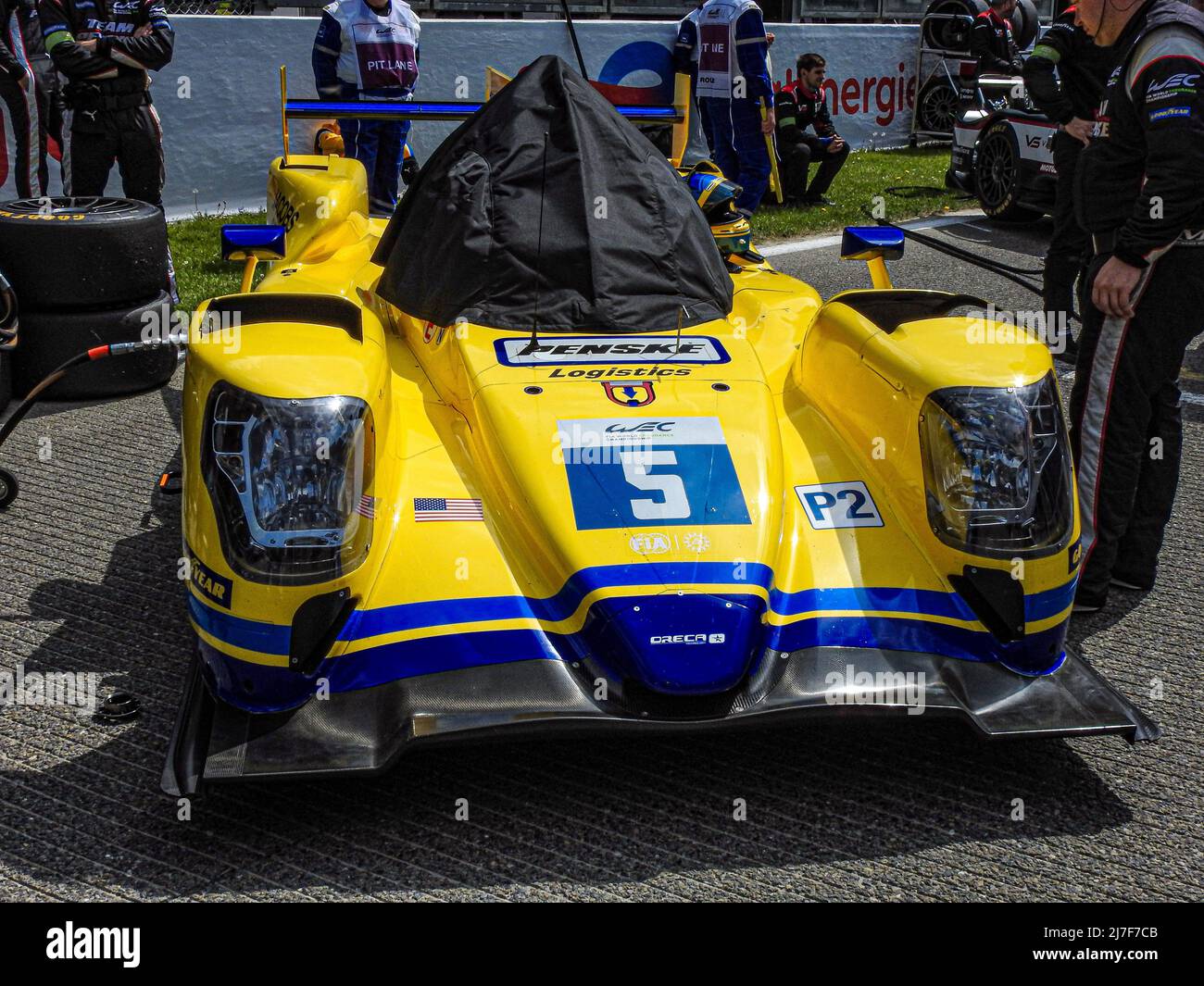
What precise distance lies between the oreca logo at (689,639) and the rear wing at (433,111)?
2596 mm

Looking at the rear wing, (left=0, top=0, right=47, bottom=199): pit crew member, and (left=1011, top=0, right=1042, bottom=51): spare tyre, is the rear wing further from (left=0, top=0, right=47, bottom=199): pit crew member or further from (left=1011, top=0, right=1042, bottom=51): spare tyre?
(left=1011, top=0, right=1042, bottom=51): spare tyre

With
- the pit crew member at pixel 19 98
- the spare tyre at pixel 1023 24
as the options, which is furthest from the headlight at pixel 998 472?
the spare tyre at pixel 1023 24

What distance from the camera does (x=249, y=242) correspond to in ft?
14.6

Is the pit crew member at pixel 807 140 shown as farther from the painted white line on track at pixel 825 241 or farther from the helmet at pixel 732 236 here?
the helmet at pixel 732 236

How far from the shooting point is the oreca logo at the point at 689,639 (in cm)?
290

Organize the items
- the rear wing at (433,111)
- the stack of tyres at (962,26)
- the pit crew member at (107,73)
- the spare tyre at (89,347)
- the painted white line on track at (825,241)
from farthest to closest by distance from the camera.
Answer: the stack of tyres at (962,26) → the painted white line on track at (825,241) → the pit crew member at (107,73) → the spare tyre at (89,347) → the rear wing at (433,111)

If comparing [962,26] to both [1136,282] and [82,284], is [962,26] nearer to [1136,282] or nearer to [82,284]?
[82,284]

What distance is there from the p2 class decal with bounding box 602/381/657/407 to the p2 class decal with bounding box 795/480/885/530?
0.47 metres

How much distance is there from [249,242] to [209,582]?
185cm

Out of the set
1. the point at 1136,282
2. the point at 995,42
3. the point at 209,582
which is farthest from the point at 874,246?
the point at 995,42

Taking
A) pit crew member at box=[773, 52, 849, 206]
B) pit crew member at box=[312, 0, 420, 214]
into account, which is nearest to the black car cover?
pit crew member at box=[312, 0, 420, 214]
